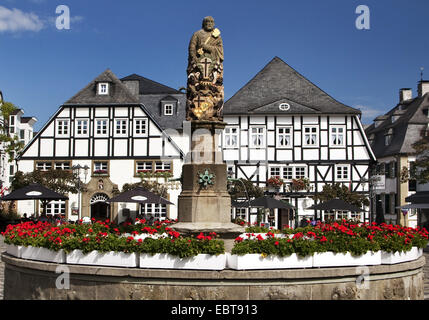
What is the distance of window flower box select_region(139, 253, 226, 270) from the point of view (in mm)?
9352

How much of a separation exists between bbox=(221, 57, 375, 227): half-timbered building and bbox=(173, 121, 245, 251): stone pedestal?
27.2 meters

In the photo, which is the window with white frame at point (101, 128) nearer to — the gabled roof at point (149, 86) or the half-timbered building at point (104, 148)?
the half-timbered building at point (104, 148)

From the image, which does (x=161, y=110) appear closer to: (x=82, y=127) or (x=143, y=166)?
(x=143, y=166)

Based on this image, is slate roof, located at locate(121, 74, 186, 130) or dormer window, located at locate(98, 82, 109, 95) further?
slate roof, located at locate(121, 74, 186, 130)

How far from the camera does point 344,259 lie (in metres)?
10.1

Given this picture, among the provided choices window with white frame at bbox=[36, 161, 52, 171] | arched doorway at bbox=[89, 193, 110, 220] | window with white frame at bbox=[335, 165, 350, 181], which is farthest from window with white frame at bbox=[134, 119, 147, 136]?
window with white frame at bbox=[335, 165, 350, 181]

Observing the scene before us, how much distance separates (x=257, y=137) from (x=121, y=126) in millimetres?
9271

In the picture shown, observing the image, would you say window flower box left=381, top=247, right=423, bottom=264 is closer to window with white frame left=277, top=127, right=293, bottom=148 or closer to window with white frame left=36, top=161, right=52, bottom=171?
window with white frame left=277, top=127, right=293, bottom=148

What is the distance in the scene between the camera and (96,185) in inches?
1548

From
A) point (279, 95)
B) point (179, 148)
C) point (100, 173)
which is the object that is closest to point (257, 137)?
point (279, 95)

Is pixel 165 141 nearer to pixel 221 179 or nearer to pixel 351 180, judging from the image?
pixel 351 180

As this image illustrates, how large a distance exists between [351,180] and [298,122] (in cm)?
534
